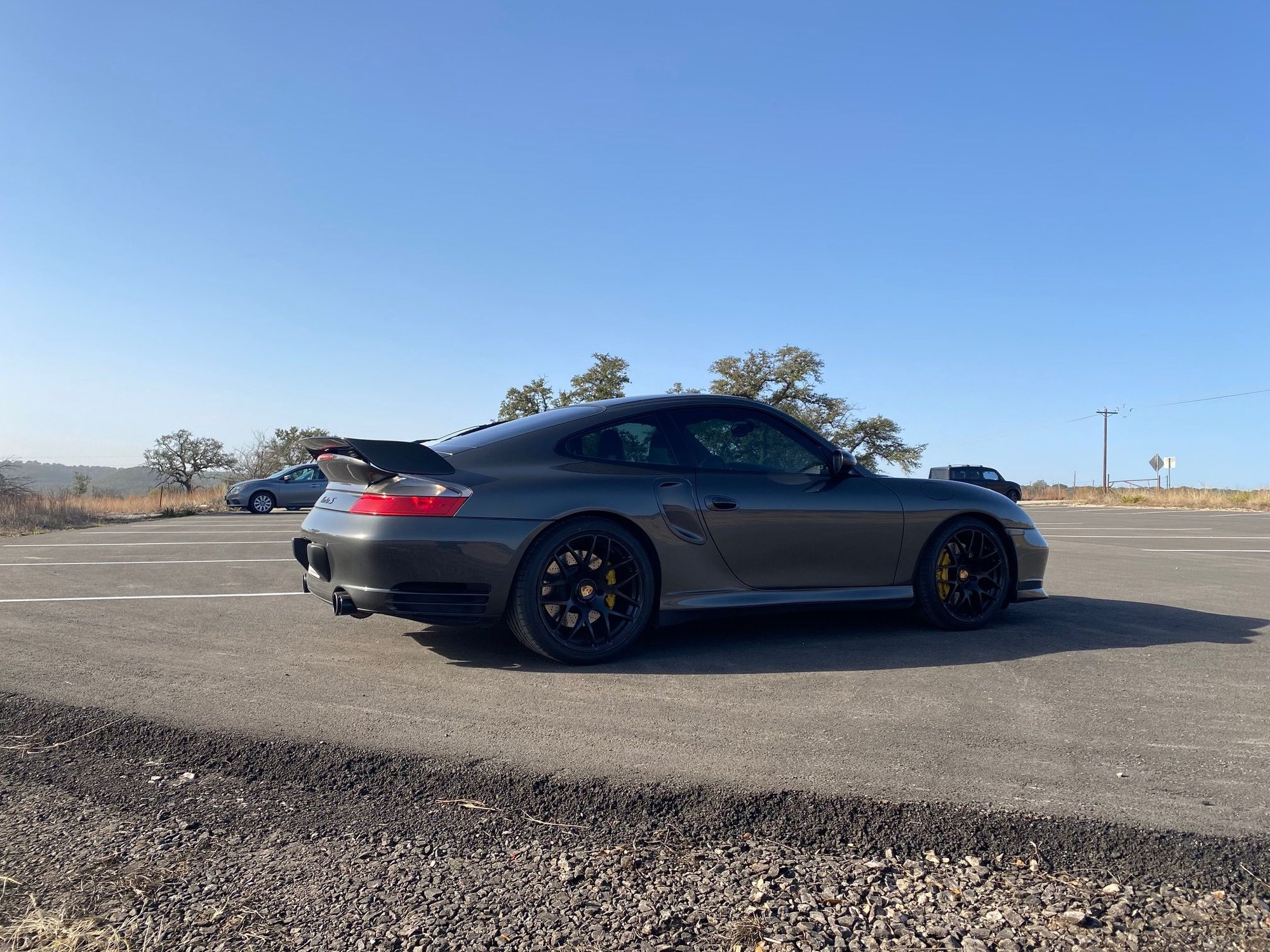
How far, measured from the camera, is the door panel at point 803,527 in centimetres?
497

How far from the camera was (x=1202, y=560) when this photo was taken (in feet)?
36.2

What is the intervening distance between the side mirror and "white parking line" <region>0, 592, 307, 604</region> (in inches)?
164

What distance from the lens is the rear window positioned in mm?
4805

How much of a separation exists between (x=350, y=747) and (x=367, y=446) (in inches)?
69.1

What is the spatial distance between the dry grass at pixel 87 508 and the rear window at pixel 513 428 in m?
16.2

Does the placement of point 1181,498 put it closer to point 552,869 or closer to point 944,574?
point 944,574

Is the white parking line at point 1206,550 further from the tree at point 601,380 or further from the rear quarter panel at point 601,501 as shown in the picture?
the tree at point 601,380

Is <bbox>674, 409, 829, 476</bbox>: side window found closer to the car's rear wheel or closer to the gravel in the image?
the gravel

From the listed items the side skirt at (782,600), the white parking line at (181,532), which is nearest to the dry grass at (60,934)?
the side skirt at (782,600)

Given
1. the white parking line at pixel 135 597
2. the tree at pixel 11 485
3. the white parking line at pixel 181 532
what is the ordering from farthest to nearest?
the tree at pixel 11 485 < the white parking line at pixel 181 532 < the white parking line at pixel 135 597

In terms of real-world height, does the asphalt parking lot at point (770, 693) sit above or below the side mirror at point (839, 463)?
below

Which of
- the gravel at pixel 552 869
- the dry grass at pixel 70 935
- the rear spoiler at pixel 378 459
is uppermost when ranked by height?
the rear spoiler at pixel 378 459

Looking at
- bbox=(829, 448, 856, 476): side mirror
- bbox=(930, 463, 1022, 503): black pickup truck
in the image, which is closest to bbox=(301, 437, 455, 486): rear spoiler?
bbox=(829, 448, 856, 476): side mirror

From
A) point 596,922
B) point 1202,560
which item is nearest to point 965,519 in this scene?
point 596,922
